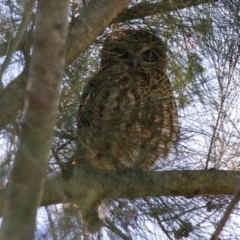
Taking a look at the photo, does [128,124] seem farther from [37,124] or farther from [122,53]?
[37,124]

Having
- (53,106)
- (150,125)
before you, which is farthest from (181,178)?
(53,106)

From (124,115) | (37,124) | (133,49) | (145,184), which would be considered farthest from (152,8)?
(37,124)

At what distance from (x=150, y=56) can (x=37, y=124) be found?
5.90 ft

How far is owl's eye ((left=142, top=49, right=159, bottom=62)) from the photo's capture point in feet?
9.10

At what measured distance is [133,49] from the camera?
2754mm

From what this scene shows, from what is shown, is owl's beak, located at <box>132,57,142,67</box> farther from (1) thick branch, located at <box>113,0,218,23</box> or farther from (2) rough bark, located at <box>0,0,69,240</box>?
(2) rough bark, located at <box>0,0,69,240</box>

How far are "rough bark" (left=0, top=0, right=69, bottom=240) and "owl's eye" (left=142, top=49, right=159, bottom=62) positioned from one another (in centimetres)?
174

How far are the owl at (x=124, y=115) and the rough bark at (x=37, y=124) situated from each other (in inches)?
57.8

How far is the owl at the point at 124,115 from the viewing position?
8.37 feet

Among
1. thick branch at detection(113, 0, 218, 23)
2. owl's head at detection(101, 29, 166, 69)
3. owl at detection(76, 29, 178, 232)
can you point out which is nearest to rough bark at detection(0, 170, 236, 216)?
owl at detection(76, 29, 178, 232)

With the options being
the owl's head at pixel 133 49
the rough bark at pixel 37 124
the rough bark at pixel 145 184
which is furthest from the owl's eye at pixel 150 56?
the rough bark at pixel 37 124

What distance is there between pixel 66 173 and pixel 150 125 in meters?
0.43

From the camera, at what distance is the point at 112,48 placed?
2734mm

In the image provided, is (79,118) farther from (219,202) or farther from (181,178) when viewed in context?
(219,202)
